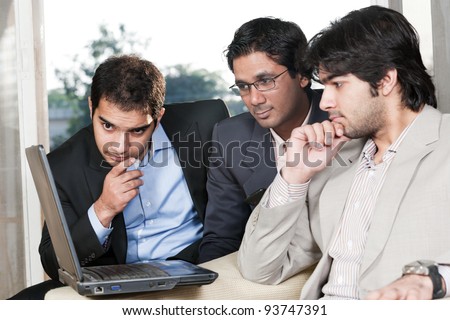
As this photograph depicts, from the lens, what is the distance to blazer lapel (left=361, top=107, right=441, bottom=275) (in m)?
1.87

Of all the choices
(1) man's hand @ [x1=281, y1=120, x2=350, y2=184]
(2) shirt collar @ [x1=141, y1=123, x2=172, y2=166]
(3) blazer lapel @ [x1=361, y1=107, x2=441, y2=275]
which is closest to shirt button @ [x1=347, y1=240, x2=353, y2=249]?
(3) blazer lapel @ [x1=361, y1=107, x2=441, y2=275]

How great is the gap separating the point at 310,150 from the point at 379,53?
0.35m

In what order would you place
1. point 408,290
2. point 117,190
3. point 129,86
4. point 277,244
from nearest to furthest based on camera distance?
point 408,290 → point 277,244 → point 117,190 → point 129,86

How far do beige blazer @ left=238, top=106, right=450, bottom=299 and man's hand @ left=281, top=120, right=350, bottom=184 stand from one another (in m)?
0.07

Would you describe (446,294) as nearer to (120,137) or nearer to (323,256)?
(323,256)

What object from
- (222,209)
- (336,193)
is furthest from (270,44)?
(336,193)

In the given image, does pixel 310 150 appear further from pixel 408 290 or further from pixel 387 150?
pixel 408 290

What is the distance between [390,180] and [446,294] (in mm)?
368

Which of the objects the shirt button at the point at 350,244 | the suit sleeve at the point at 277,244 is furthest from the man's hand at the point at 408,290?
the suit sleeve at the point at 277,244

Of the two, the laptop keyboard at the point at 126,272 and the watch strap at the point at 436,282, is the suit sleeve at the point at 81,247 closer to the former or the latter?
the laptop keyboard at the point at 126,272

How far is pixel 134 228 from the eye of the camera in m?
2.86

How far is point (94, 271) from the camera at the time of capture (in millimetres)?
2068

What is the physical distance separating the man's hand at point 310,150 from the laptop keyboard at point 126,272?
478 mm
